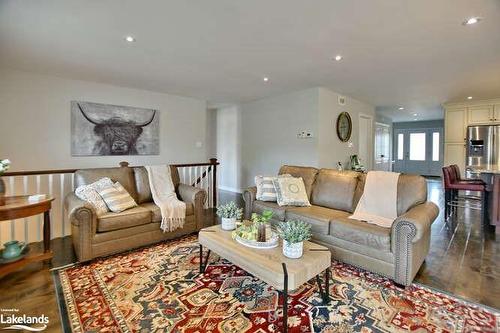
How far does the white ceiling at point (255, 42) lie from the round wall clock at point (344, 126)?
1.10 metres

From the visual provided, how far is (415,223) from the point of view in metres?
2.16

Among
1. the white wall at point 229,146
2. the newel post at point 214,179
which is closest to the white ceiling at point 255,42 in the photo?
the newel post at point 214,179

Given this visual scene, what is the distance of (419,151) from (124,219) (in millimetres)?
12161

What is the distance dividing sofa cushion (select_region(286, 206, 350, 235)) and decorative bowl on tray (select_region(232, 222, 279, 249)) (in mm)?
778

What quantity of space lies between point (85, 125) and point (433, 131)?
12.4 m

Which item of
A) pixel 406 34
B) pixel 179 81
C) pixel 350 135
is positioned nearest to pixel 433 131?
pixel 350 135

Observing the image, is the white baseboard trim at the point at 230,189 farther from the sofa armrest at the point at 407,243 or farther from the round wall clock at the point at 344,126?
the sofa armrest at the point at 407,243

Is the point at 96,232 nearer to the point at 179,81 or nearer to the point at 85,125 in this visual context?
the point at 85,125

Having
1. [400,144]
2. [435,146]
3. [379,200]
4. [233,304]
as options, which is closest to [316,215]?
[379,200]

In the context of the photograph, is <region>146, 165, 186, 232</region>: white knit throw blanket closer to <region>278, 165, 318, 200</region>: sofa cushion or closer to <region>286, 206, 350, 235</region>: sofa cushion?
<region>286, 206, 350, 235</region>: sofa cushion

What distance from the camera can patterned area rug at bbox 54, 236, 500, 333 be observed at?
68.5 inches

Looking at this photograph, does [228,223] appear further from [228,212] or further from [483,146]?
[483,146]

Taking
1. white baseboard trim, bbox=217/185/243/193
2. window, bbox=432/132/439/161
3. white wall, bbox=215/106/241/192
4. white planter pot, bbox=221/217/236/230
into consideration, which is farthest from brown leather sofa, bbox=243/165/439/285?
window, bbox=432/132/439/161

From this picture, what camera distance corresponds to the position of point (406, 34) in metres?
2.63
